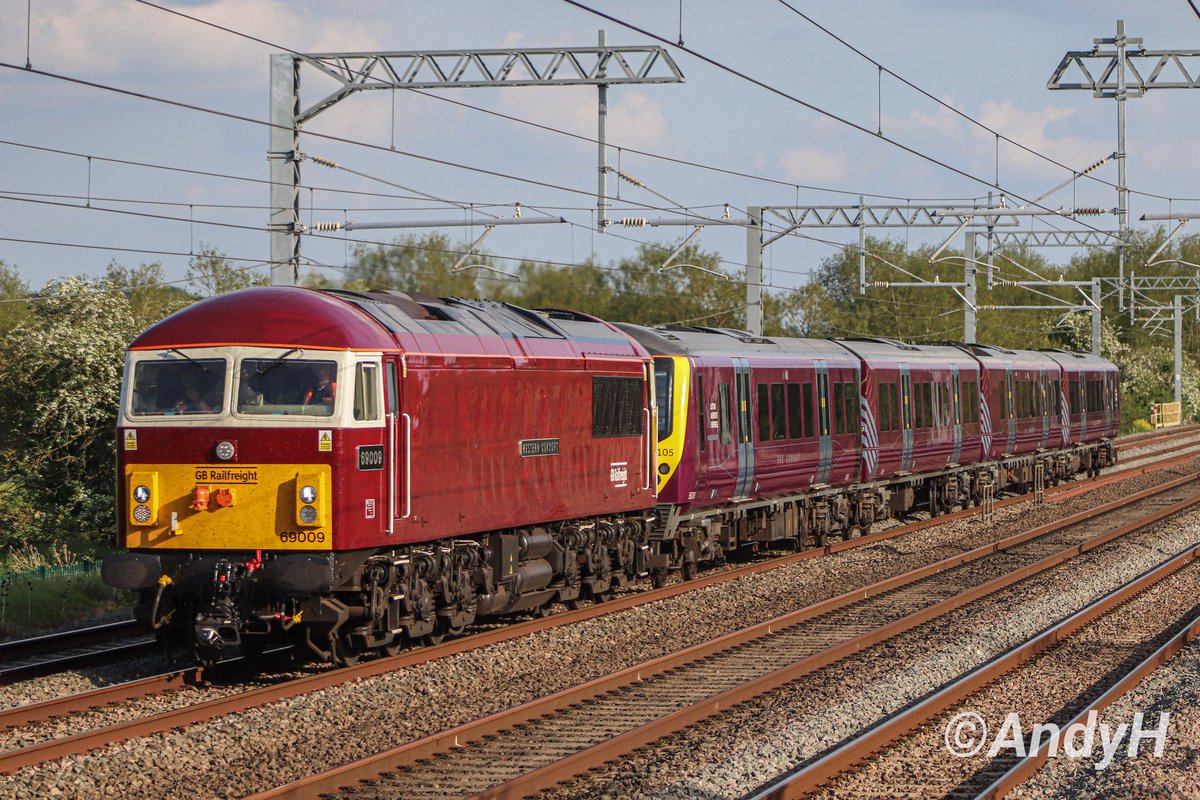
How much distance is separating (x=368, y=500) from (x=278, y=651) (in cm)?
222

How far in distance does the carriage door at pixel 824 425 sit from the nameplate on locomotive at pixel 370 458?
12.5m

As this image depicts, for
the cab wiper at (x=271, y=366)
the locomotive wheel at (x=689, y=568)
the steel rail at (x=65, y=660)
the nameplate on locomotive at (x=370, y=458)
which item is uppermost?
the cab wiper at (x=271, y=366)

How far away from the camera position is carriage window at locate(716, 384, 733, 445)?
2148 centimetres

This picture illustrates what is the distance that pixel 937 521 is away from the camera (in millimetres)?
29359

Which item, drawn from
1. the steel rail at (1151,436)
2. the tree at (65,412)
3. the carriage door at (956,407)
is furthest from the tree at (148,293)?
the steel rail at (1151,436)

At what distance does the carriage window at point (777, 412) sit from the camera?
23.2 m

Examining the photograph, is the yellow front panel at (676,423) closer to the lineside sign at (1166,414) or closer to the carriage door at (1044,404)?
the carriage door at (1044,404)

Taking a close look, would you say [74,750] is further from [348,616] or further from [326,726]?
[348,616]

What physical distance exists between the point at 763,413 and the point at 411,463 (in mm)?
9873

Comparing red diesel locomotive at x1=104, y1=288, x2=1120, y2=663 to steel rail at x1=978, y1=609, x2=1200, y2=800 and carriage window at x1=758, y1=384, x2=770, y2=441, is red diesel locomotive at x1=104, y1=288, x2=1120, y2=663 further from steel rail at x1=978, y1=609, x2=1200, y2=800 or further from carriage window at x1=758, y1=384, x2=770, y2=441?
steel rail at x1=978, y1=609, x2=1200, y2=800

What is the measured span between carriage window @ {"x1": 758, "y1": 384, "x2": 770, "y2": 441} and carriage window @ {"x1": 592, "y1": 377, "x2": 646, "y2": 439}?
389 cm

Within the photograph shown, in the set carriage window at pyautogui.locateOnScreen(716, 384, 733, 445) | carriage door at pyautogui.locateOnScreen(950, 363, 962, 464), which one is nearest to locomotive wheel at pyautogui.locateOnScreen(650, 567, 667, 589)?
carriage window at pyautogui.locateOnScreen(716, 384, 733, 445)

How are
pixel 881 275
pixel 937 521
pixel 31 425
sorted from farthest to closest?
pixel 881 275, pixel 937 521, pixel 31 425

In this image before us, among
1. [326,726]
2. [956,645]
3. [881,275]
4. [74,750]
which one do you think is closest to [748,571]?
[956,645]
